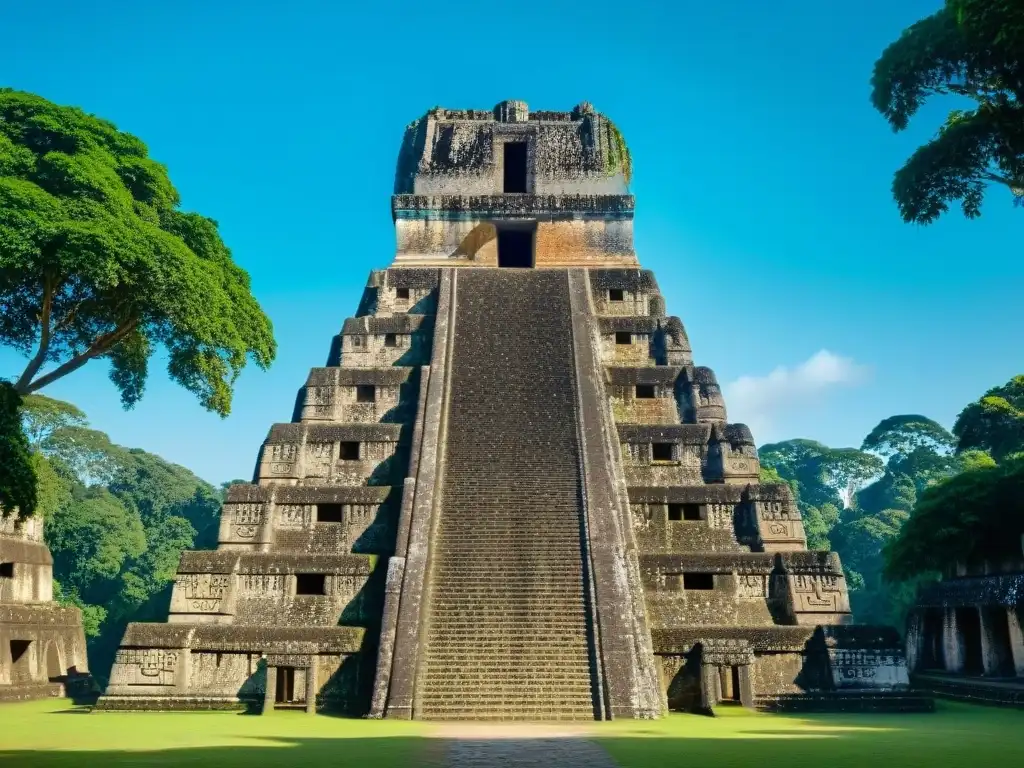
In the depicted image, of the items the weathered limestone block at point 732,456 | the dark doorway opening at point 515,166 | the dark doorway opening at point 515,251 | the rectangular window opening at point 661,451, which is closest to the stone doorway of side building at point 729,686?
the weathered limestone block at point 732,456

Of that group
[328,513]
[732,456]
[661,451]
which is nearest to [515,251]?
[661,451]

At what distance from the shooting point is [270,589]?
12.4 meters

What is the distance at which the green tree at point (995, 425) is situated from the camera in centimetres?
2328

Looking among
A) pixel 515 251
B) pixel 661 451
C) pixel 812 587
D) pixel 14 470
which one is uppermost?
pixel 515 251

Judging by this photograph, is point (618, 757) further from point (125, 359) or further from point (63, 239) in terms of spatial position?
point (125, 359)

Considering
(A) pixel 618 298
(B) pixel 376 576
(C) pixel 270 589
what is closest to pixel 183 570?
(C) pixel 270 589

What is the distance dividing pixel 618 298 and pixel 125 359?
937 cm

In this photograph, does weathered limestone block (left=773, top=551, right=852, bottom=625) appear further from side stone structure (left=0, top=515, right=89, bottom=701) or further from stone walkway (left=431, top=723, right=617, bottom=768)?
side stone structure (left=0, top=515, right=89, bottom=701)

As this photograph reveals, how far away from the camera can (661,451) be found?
14836 mm

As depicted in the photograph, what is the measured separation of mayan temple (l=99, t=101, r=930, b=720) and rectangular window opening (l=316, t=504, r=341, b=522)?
3 centimetres

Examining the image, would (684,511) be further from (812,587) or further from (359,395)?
(359,395)

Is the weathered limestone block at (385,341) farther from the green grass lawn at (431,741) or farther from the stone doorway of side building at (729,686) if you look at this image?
the stone doorway of side building at (729,686)

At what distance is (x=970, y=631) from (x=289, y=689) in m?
11.2

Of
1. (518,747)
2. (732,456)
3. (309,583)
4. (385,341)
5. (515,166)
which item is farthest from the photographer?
(515,166)
